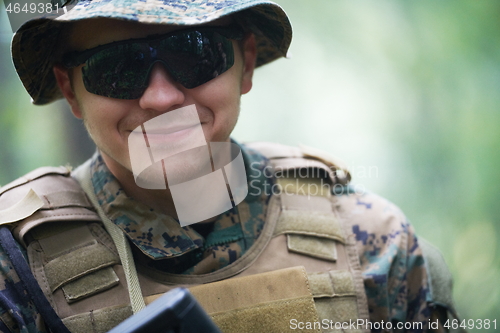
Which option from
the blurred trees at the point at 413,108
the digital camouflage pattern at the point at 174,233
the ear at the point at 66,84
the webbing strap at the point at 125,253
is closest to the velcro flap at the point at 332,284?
the digital camouflage pattern at the point at 174,233

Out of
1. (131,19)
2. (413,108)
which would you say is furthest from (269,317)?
(413,108)

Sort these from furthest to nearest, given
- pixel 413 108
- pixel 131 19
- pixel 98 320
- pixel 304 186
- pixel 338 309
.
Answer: pixel 413 108 < pixel 304 186 < pixel 338 309 < pixel 98 320 < pixel 131 19

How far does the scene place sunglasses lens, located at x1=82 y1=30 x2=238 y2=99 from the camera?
1.33 meters

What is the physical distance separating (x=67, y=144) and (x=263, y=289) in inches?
58.7

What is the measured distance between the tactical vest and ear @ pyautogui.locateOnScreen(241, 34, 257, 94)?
0.47 metres

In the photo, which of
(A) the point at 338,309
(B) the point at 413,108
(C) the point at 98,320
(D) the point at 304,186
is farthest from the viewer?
(B) the point at 413,108

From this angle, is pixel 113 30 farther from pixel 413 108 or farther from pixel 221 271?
pixel 413 108

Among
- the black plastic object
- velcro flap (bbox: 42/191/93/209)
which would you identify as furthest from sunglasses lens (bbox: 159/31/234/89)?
the black plastic object

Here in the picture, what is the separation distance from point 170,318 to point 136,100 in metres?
0.72

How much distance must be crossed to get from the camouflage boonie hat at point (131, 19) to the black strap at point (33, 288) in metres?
0.61

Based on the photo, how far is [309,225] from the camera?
1654mm

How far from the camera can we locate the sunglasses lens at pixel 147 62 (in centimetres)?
133

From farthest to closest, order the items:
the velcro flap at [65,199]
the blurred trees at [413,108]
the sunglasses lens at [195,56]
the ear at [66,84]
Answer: the blurred trees at [413,108] → the ear at [66,84] → the velcro flap at [65,199] → the sunglasses lens at [195,56]

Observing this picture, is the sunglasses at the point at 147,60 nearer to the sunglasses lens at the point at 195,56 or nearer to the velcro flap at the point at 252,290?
the sunglasses lens at the point at 195,56
